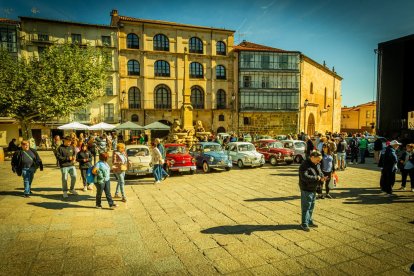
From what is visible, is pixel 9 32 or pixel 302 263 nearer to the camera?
pixel 302 263

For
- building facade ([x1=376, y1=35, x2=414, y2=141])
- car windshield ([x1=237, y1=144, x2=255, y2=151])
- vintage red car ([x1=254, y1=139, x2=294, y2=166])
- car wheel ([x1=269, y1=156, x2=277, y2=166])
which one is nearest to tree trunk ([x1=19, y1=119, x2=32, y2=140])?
car windshield ([x1=237, y1=144, x2=255, y2=151])

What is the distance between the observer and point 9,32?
2961 cm

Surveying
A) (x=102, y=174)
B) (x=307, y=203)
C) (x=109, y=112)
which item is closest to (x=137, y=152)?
(x=102, y=174)

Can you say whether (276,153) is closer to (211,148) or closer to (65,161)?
(211,148)

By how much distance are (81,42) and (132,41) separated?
655cm

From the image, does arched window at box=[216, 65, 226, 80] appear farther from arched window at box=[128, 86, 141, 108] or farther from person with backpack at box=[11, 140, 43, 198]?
person with backpack at box=[11, 140, 43, 198]

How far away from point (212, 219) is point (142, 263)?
233 cm

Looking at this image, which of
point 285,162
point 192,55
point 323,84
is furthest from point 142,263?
point 323,84

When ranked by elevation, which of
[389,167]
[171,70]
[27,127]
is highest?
[171,70]

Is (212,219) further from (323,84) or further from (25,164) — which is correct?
(323,84)

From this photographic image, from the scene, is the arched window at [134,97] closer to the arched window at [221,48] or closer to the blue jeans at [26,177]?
the arched window at [221,48]

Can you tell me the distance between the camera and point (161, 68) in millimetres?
36125

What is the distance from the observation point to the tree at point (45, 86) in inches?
671

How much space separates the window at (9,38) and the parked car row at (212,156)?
28948 mm
